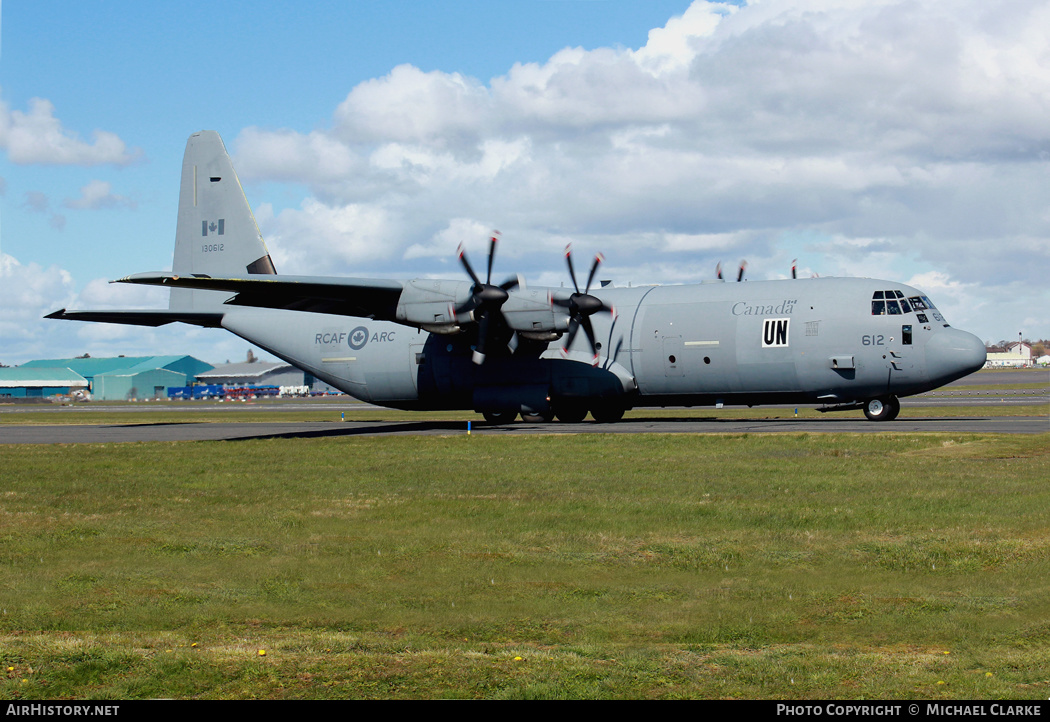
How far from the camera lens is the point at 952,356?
31438 mm

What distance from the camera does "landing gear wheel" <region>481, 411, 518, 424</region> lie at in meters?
38.2

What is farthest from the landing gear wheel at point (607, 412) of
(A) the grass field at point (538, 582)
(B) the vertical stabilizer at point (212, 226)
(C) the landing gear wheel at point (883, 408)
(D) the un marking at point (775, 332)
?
(A) the grass field at point (538, 582)

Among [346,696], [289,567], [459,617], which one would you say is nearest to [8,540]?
[289,567]

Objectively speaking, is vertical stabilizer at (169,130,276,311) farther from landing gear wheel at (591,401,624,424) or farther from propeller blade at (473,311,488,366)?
landing gear wheel at (591,401,624,424)

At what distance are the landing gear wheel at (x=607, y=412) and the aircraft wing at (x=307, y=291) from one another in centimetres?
932

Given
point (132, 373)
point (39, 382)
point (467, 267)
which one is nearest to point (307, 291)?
point (467, 267)

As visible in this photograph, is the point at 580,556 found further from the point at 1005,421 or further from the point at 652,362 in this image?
the point at 1005,421

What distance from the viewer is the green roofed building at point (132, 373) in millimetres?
145500

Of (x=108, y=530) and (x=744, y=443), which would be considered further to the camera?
(x=744, y=443)

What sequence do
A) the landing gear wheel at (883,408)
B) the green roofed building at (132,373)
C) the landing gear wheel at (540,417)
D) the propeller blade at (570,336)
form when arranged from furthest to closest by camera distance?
the green roofed building at (132,373)
the landing gear wheel at (540,417)
the propeller blade at (570,336)
the landing gear wheel at (883,408)

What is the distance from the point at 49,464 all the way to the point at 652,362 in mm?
21010

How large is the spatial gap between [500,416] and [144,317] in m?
15.5

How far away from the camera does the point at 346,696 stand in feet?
22.2

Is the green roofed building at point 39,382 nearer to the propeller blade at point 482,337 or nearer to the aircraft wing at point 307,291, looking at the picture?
the aircraft wing at point 307,291
